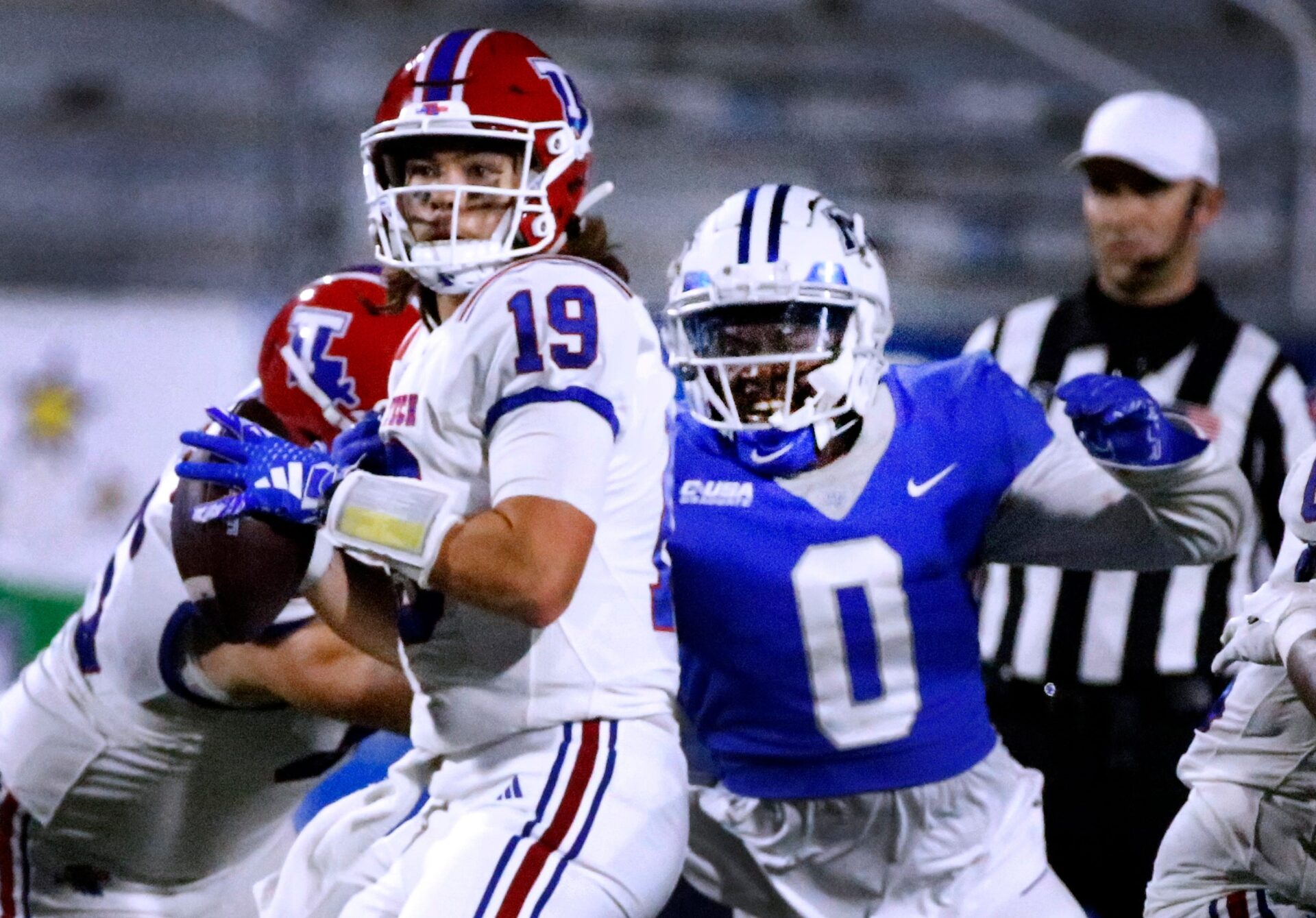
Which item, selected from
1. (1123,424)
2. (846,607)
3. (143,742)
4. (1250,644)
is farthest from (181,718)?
(1250,644)

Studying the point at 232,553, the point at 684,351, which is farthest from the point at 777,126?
the point at 232,553

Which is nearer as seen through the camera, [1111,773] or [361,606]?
[361,606]

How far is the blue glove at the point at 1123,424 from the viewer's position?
8.39ft

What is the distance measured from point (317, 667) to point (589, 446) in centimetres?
78

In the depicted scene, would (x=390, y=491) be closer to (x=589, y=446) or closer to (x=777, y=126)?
(x=589, y=446)

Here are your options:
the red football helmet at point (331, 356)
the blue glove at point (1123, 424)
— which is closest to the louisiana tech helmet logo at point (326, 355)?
the red football helmet at point (331, 356)

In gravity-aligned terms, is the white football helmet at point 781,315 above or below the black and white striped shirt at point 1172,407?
above

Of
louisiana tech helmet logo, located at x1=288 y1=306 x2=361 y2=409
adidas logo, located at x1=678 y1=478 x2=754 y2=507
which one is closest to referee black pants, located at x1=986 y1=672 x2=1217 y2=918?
adidas logo, located at x1=678 y1=478 x2=754 y2=507

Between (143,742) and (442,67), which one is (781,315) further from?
(143,742)

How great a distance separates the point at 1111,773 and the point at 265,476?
1972 millimetres

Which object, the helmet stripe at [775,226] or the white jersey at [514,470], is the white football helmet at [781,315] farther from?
the white jersey at [514,470]

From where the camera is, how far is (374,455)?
247 cm

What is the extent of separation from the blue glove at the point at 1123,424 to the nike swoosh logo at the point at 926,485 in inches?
8.5

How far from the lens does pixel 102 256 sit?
21.5 feet
